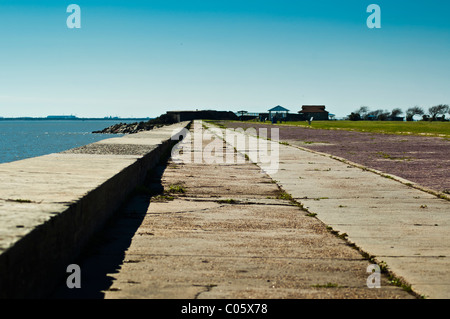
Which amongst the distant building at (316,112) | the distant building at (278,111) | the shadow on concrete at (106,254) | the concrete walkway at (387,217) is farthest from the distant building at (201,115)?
the shadow on concrete at (106,254)

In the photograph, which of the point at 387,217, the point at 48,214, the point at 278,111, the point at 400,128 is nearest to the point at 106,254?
the point at 48,214

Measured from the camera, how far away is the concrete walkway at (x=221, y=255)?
2.54 meters

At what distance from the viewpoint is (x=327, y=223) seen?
4.20 metres

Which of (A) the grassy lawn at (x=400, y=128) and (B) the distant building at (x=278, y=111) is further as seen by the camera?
(B) the distant building at (x=278, y=111)

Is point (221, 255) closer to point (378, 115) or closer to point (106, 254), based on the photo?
point (106, 254)

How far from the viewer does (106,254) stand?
123 inches

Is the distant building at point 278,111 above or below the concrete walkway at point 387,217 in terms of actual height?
above

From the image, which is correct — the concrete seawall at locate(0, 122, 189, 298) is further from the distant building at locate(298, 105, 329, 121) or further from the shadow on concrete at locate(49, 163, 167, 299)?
the distant building at locate(298, 105, 329, 121)

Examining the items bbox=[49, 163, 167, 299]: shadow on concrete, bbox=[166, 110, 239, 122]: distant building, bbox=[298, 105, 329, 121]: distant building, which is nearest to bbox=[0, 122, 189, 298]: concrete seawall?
bbox=[49, 163, 167, 299]: shadow on concrete

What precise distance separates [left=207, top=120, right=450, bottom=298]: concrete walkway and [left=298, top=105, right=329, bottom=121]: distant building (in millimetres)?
104233

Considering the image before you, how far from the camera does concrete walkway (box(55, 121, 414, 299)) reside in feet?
8.34

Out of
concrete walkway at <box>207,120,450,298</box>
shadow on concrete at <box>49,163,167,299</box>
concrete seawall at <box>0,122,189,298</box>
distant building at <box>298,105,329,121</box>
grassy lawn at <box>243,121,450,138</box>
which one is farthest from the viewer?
distant building at <box>298,105,329,121</box>

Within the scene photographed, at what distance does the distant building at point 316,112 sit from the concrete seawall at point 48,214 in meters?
107

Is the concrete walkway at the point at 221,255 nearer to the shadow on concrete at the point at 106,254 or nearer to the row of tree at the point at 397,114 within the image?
the shadow on concrete at the point at 106,254
